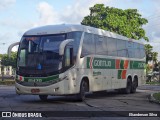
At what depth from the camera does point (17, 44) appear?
1997cm

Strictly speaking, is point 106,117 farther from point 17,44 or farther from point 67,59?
point 17,44

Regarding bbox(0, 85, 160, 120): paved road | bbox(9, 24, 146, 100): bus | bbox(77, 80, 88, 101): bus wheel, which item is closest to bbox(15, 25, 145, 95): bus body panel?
bbox(9, 24, 146, 100): bus

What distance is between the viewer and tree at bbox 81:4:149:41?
59.6 m

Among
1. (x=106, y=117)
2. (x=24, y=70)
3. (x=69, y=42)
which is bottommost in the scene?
(x=106, y=117)

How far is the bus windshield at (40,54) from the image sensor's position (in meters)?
18.0

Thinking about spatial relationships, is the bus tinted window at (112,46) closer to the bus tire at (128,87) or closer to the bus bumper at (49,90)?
the bus tire at (128,87)

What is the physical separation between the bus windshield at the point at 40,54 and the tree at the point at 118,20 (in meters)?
40.9

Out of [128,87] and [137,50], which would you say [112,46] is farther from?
[137,50]

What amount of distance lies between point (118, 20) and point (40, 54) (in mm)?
42888

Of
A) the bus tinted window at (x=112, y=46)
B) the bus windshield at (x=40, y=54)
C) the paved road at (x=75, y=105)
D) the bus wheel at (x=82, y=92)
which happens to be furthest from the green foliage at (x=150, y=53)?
the bus windshield at (x=40, y=54)

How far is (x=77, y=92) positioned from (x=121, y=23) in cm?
4222

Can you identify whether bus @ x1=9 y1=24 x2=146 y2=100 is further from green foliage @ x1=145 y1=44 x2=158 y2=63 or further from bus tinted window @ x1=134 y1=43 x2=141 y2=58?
green foliage @ x1=145 y1=44 x2=158 y2=63

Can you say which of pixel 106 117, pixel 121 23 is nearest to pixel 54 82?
pixel 106 117

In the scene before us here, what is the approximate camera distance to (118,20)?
60.2m
